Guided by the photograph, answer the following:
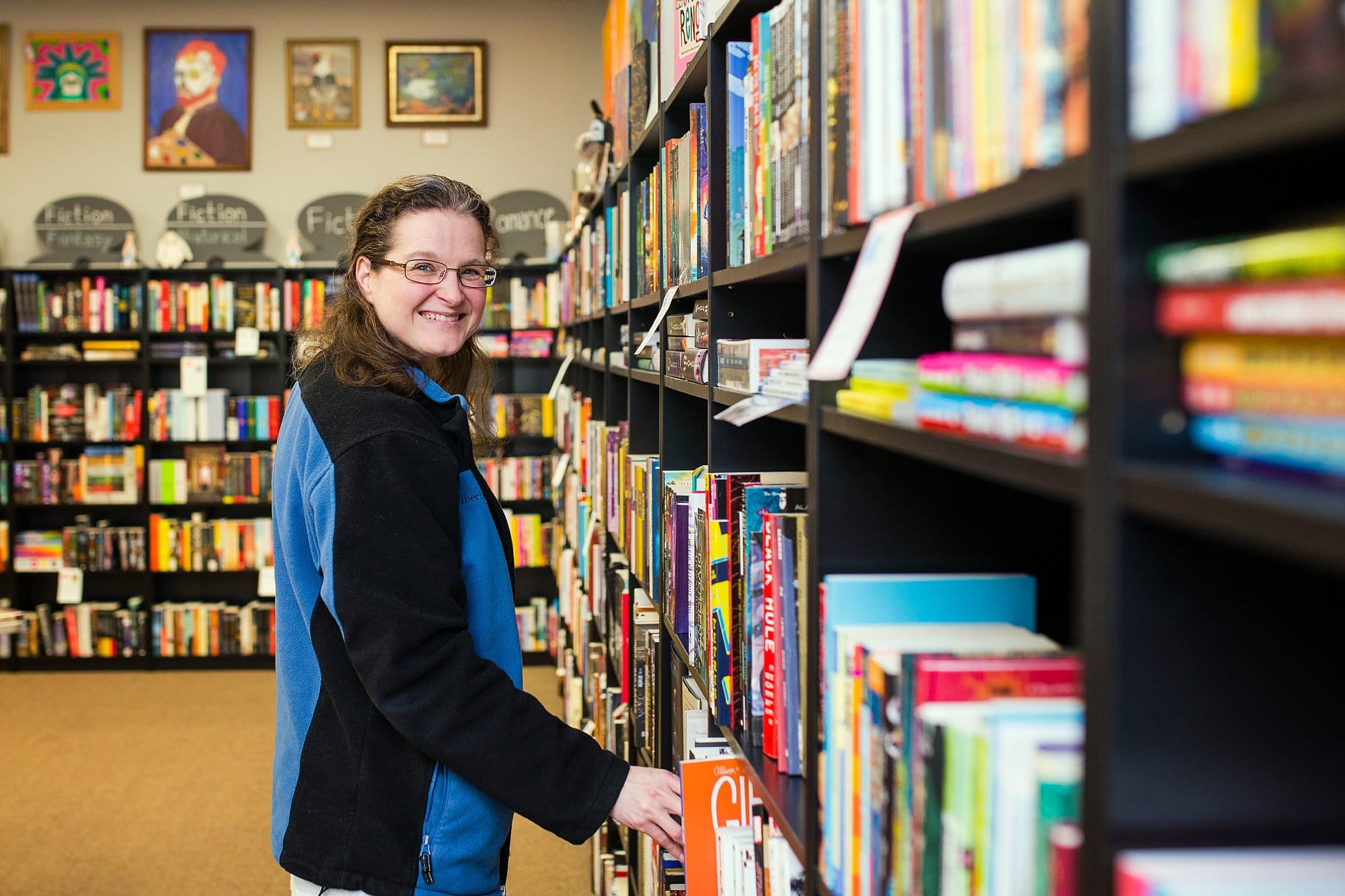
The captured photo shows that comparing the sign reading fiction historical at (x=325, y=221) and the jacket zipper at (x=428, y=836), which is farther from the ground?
the sign reading fiction historical at (x=325, y=221)

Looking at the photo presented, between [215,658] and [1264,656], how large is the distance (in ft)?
21.6

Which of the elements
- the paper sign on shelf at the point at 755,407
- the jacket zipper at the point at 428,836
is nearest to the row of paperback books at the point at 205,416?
the jacket zipper at the point at 428,836

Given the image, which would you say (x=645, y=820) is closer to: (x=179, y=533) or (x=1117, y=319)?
(x=1117, y=319)

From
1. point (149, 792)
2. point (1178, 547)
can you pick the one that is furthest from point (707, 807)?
point (149, 792)

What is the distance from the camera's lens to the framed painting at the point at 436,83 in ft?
22.3

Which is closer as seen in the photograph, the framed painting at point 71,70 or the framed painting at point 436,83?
the framed painting at point 71,70

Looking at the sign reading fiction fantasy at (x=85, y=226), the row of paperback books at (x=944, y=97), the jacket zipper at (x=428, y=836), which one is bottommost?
the jacket zipper at (x=428, y=836)

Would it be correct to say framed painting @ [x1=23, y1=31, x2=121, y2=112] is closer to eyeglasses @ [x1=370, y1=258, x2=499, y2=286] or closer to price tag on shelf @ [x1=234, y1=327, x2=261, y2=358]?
price tag on shelf @ [x1=234, y1=327, x2=261, y2=358]

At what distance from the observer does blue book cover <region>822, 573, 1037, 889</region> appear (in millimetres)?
978

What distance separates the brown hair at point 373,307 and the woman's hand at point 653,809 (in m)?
0.64

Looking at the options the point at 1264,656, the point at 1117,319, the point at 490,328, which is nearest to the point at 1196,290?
the point at 1117,319

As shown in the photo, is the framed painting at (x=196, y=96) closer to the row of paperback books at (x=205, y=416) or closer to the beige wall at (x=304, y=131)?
the beige wall at (x=304, y=131)

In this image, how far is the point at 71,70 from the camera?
6.70 metres

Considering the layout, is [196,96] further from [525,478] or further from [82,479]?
[525,478]
